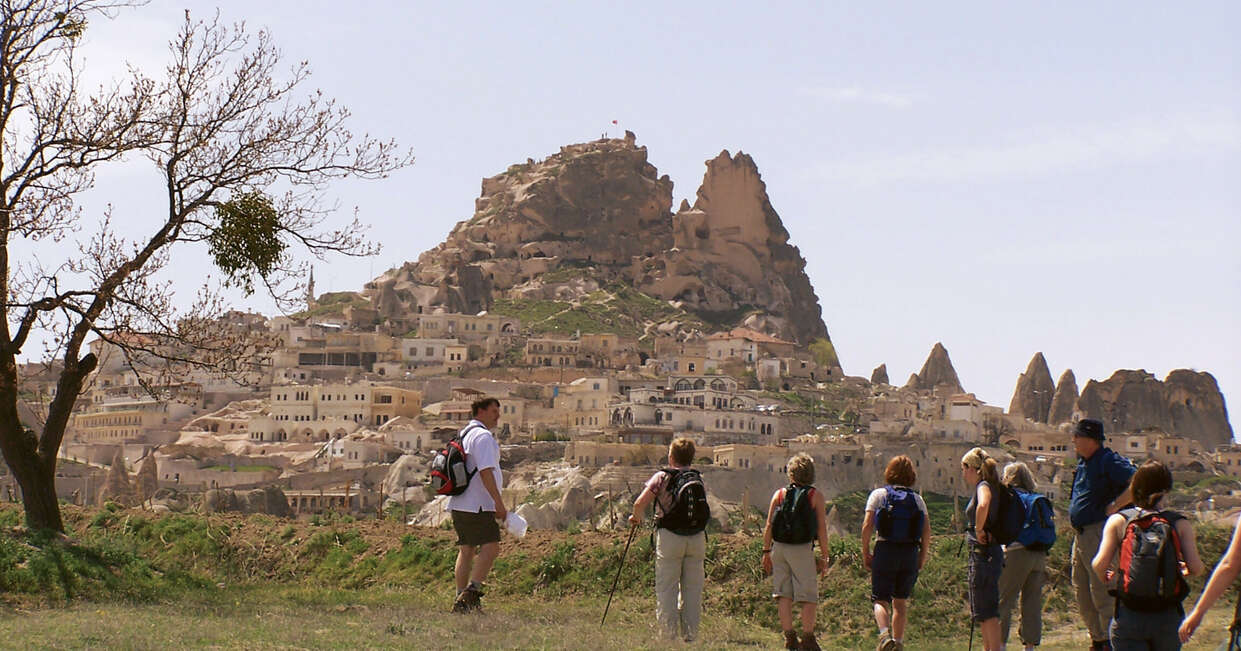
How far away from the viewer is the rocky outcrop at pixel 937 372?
144 metres

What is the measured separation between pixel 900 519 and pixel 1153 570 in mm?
2801

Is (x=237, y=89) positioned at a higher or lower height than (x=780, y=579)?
higher

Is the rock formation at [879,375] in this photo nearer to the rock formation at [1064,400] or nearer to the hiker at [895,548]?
the rock formation at [1064,400]

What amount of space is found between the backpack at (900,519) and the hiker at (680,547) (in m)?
1.34

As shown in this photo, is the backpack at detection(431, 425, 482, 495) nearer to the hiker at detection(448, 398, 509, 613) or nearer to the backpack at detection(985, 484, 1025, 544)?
the hiker at detection(448, 398, 509, 613)

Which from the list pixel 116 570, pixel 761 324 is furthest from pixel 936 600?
pixel 761 324

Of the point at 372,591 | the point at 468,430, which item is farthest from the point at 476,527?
the point at 372,591

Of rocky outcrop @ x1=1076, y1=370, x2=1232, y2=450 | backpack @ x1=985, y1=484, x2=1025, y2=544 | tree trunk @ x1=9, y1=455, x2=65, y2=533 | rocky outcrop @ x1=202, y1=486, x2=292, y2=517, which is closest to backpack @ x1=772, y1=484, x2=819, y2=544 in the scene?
backpack @ x1=985, y1=484, x2=1025, y2=544

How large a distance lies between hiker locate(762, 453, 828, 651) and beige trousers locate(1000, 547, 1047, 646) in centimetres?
133

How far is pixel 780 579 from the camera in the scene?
11.6 m

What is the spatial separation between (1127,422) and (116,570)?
126266 mm

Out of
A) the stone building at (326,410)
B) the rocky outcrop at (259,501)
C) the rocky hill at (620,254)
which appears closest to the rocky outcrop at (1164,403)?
the rocky hill at (620,254)

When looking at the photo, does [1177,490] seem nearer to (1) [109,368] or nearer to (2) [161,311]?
(1) [109,368]

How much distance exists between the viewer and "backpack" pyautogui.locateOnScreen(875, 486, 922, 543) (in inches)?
443
